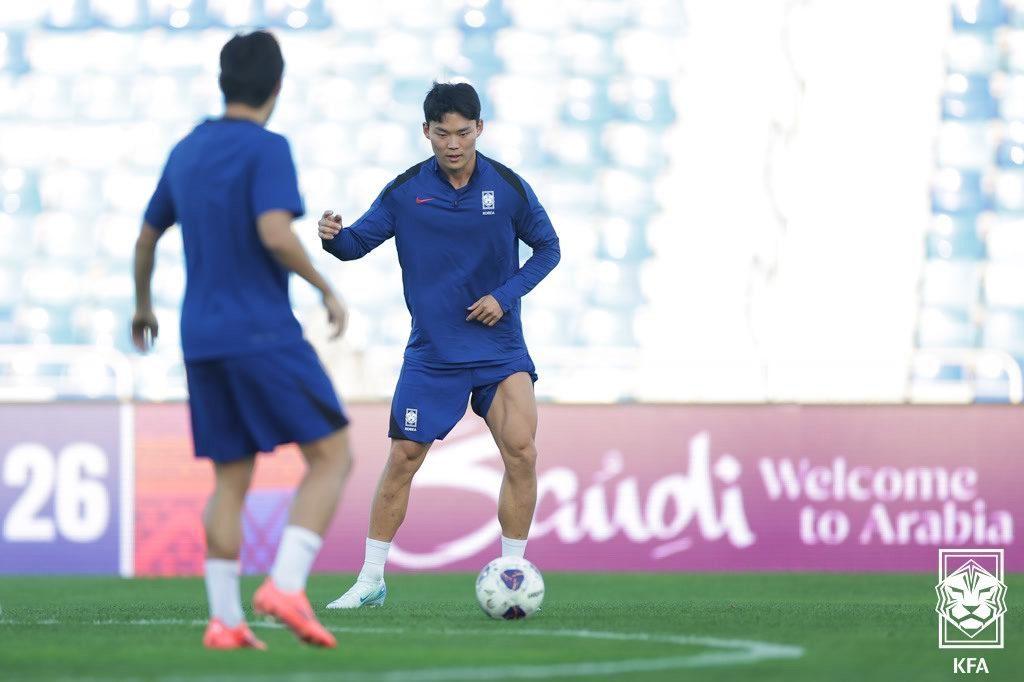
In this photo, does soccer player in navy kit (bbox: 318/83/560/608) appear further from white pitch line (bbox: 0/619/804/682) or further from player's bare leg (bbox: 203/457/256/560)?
player's bare leg (bbox: 203/457/256/560)

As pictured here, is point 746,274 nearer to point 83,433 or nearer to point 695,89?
point 695,89

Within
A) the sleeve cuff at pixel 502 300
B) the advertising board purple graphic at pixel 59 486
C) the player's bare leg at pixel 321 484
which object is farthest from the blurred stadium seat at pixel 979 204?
the player's bare leg at pixel 321 484

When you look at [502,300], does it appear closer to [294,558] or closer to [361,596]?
[361,596]

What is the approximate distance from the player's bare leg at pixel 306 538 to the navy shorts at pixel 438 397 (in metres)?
1.81

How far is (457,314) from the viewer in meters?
6.39

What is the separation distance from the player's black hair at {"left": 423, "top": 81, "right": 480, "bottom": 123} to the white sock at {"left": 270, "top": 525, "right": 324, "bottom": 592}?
7.18ft

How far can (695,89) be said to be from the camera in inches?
704

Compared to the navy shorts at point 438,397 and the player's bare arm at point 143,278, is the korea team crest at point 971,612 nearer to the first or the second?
the navy shorts at point 438,397

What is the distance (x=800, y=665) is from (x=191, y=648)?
5.27ft

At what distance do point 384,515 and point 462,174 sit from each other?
4.47ft

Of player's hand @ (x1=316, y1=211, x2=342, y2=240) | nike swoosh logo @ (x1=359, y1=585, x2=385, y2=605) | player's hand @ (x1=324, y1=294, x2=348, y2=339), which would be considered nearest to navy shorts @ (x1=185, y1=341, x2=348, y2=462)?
player's hand @ (x1=324, y1=294, x2=348, y2=339)

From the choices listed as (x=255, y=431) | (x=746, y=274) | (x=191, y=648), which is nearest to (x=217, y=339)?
(x=255, y=431)

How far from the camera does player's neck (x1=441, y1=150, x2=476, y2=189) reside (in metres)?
6.36

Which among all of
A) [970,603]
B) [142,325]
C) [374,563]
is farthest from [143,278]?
[970,603]
